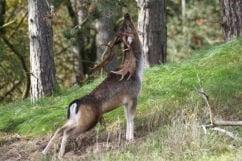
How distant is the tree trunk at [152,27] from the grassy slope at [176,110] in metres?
1.32

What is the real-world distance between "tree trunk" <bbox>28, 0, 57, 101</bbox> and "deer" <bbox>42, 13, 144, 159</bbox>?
4.02 metres

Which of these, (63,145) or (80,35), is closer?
(63,145)

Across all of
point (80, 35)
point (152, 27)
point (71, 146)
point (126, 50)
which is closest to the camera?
point (126, 50)

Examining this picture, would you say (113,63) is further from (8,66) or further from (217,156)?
(217,156)

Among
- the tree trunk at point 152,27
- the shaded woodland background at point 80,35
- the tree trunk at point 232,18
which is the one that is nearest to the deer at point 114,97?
the shaded woodland background at point 80,35

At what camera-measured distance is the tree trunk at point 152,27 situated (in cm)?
1295

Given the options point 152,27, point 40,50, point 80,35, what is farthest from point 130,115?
point 80,35

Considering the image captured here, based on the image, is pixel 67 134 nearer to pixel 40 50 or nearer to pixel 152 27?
pixel 40 50

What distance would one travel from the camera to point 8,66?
62.3ft

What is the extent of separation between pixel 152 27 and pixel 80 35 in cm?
484

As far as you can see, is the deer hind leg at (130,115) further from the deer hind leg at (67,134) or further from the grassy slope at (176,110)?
the deer hind leg at (67,134)

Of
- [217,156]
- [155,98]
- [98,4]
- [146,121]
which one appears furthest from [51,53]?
[217,156]

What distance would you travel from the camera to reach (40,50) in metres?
12.3

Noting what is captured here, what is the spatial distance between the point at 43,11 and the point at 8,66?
7.09 meters
